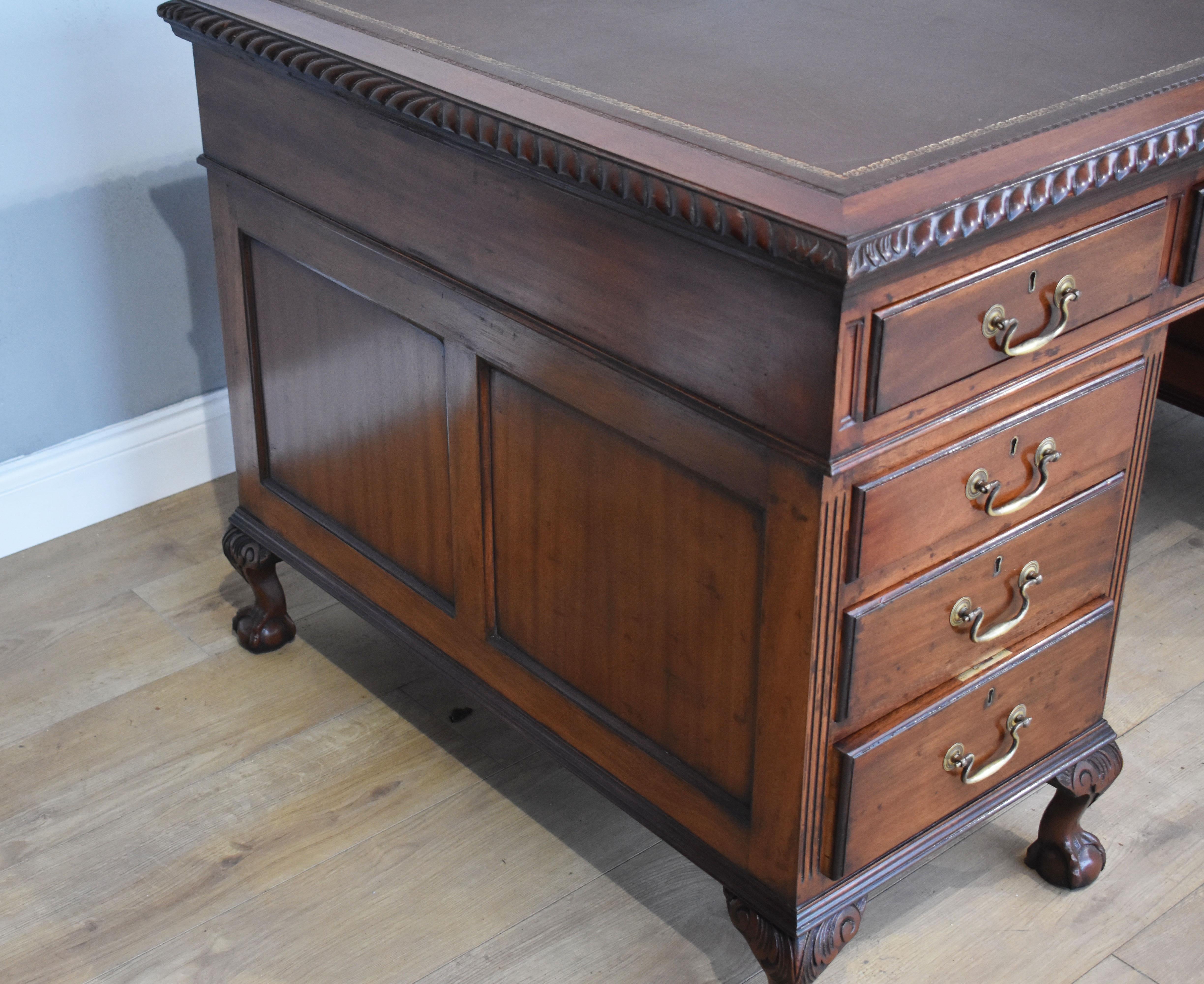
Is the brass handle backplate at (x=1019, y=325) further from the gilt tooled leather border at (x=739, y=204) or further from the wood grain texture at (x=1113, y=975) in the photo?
the wood grain texture at (x=1113, y=975)

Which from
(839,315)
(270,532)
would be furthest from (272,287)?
(839,315)

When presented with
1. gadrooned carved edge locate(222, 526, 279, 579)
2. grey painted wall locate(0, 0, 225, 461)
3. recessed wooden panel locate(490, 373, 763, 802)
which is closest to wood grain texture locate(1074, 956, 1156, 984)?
recessed wooden panel locate(490, 373, 763, 802)

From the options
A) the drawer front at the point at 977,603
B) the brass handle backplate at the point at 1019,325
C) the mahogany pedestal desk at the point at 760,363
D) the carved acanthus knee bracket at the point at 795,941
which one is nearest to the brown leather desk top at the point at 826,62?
the mahogany pedestal desk at the point at 760,363

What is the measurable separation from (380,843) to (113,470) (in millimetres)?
878

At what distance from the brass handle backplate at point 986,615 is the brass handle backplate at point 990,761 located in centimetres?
10

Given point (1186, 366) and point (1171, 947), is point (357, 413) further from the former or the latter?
point (1186, 366)

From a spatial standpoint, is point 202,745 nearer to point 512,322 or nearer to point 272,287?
point 272,287

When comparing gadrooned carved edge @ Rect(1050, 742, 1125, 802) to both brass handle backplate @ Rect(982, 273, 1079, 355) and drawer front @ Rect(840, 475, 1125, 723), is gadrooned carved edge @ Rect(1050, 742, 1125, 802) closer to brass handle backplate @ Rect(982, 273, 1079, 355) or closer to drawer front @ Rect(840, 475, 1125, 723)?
drawer front @ Rect(840, 475, 1125, 723)

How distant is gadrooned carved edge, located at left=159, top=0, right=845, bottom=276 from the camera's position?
0.94 metres

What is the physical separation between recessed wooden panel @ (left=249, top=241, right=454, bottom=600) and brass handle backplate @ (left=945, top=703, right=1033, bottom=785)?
545 millimetres

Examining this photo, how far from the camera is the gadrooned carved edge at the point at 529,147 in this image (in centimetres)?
94

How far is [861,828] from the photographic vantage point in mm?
1211

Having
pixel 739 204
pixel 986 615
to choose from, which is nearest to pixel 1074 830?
pixel 986 615

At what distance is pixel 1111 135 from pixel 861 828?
23.6 inches
